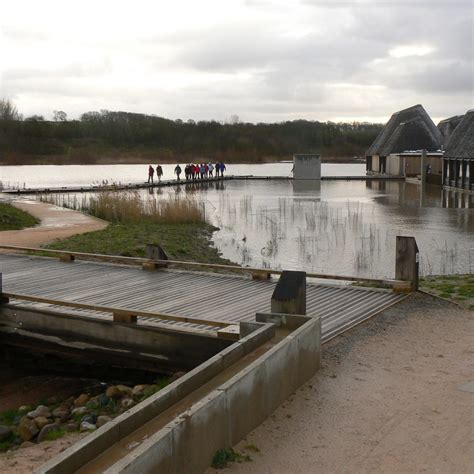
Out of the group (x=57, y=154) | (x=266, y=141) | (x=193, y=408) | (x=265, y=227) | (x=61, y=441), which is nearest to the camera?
(x=193, y=408)

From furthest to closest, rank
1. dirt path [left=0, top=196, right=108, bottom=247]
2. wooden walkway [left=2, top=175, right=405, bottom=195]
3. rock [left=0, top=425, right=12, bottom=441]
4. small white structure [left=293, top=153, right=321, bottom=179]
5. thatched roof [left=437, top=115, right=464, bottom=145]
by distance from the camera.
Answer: thatched roof [left=437, top=115, right=464, bottom=145] → small white structure [left=293, top=153, right=321, bottom=179] → wooden walkway [left=2, top=175, right=405, bottom=195] → dirt path [left=0, top=196, right=108, bottom=247] → rock [left=0, top=425, right=12, bottom=441]

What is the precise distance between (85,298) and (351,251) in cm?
876

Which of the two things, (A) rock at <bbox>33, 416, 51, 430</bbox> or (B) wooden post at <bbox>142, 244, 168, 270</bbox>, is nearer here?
(A) rock at <bbox>33, 416, 51, 430</bbox>

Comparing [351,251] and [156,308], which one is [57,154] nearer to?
[351,251]

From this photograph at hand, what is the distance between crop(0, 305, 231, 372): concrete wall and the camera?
23.9ft

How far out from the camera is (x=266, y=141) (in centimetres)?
10662

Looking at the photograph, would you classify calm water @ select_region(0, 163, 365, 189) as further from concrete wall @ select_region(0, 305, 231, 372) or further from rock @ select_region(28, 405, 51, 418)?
rock @ select_region(28, 405, 51, 418)

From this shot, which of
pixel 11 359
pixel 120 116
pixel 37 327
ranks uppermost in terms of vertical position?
pixel 120 116

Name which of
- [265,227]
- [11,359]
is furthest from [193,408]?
[265,227]

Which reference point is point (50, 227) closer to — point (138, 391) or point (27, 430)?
point (138, 391)

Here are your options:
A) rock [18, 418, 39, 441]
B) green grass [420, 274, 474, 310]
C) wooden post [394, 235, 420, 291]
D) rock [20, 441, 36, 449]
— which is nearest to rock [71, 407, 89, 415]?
rock [18, 418, 39, 441]

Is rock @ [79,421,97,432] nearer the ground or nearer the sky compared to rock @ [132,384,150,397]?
nearer the sky

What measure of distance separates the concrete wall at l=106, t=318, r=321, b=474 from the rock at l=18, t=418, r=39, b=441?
2.29m

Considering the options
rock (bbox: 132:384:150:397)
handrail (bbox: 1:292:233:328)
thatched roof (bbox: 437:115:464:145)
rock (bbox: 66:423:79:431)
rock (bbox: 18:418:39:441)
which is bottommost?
rock (bbox: 18:418:39:441)
